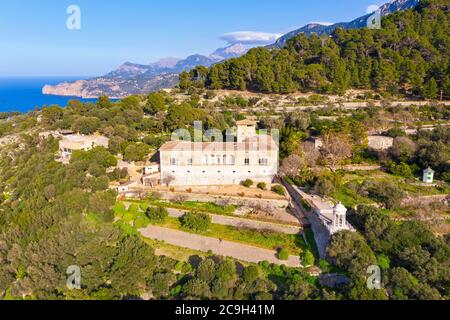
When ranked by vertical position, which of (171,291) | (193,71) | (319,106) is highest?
(193,71)

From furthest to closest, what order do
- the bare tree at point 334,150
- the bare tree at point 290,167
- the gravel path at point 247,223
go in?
the bare tree at point 334,150, the bare tree at point 290,167, the gravel path at point 247,223

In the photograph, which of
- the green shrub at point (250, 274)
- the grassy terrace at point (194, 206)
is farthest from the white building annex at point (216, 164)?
the green shrub at point (250, 274)

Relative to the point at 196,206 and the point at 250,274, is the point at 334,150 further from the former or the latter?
the point at 250,274

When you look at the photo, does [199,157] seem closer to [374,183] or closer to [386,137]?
[374,183]

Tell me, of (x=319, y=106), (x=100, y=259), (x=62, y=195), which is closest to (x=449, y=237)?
(x=100, y=259)

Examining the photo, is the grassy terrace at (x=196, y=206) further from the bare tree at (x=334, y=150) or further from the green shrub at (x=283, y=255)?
the bare tree at (x=334, y=150)

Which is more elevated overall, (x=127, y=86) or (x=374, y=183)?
(x=127, y=86)

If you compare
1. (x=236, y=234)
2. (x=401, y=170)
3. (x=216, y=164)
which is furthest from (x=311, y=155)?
(x=236, y=234)
